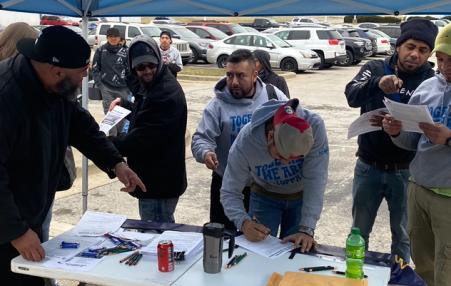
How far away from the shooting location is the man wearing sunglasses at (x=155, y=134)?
347cm

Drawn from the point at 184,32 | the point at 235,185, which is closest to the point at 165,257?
the point at 235,185

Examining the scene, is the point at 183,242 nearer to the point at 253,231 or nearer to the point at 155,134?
the point at 253,231

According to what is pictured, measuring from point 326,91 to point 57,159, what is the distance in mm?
12485

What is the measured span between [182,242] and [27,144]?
930 mm

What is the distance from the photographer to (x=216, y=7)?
176 inches

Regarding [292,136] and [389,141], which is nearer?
[292,136]

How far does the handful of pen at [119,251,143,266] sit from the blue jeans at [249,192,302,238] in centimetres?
83

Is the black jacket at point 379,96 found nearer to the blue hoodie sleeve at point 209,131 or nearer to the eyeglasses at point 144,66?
the blue hoodie sleeve at point 209,131

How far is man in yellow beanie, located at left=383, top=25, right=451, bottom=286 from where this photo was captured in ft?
9.75

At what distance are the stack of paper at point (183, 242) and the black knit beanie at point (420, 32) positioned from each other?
1793mm

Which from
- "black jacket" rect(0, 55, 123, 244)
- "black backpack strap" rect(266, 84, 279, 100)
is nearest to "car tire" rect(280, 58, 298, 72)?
"black backpack strap" rect(266, 84, 279, 100)

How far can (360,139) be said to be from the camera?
3.74 metres

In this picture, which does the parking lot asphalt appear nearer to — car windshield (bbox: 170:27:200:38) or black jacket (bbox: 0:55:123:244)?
black jacket (bbox: 0:55:123:244)

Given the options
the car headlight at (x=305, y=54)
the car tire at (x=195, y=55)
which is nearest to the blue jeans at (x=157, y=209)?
the car headlight at (x=305, y=54)
